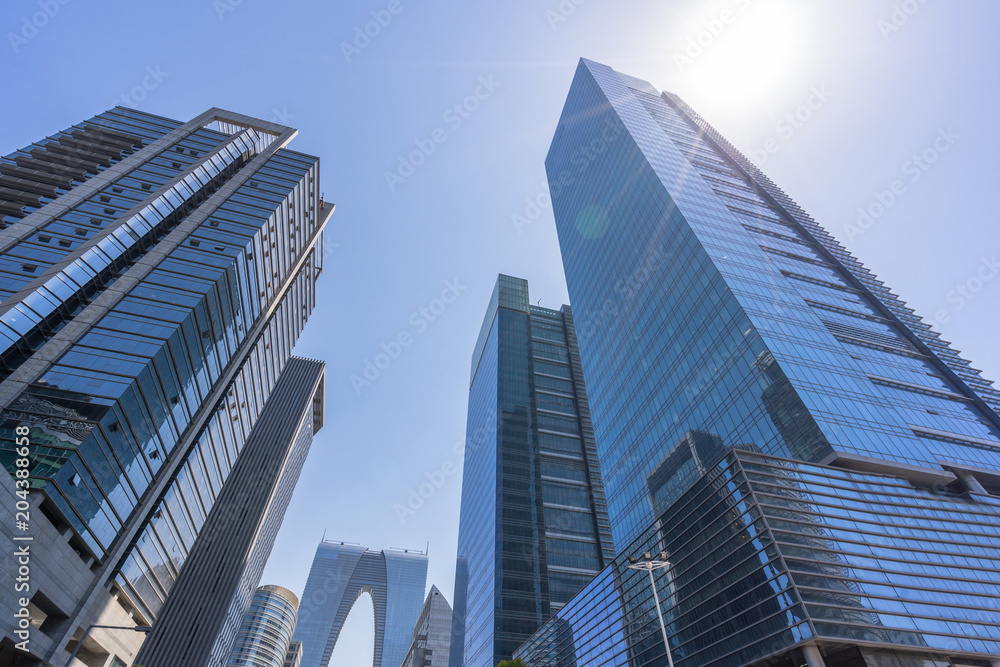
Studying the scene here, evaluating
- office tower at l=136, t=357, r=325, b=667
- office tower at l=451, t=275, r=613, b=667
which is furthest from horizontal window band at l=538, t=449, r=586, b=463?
office tower at l=136, t=357, r=325, b=667

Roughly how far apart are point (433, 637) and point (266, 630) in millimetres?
48066

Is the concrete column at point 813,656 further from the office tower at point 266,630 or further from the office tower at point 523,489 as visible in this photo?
the office tower at point 266,630

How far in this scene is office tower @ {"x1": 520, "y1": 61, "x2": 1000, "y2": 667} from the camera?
3331 centimetres

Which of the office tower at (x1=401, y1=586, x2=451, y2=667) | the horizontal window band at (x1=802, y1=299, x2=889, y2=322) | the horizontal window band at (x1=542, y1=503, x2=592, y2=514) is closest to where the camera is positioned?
the horizontal window band at (x1=802, y1=299, x2=889, y2=322)

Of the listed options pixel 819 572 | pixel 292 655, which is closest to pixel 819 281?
pixel 819 572

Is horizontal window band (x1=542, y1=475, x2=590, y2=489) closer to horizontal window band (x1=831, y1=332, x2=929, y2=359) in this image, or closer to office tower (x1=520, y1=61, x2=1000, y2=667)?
office tower (x1=520, y1=61, x2=1000, y2=667)

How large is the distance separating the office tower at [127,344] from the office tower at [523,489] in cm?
4707

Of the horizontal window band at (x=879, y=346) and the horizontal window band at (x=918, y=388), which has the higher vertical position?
the horizontal window band at (x=879, y=346)

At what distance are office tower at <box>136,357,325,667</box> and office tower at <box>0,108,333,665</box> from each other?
130 feet

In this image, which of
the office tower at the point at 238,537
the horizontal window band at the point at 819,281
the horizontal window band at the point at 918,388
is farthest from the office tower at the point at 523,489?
the horizontal window band at the point at 918,388

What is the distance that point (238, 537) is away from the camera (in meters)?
107

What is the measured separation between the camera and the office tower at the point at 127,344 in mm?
33938

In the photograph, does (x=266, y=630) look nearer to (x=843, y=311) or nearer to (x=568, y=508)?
(x=568, y=508)

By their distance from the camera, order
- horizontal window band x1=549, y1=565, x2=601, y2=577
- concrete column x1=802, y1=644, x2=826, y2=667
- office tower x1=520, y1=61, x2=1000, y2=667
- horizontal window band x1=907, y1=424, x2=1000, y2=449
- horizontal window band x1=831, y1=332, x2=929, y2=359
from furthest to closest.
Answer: horizontal window band x1=549, y1=565, x2=601, y2=577
horizontal window band x1=831, y1=332, x2=929, y2=359
horizontal window band x1=907, y1=424, x2=1000, y2=449
office tower x1=520, y1=61, x2=1000, y2=667
concrete column x1=802, y1=644, x2=826, y2=667
